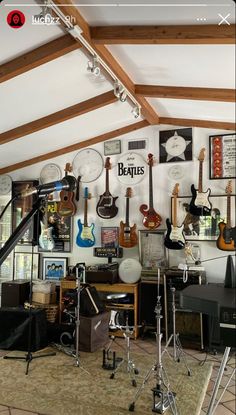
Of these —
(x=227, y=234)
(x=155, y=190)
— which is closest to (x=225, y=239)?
(x=227, y=234)

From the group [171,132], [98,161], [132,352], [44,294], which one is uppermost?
[171,132]

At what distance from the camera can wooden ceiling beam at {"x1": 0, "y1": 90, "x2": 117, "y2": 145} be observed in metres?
3.13

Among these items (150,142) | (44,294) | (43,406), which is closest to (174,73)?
(150,142)

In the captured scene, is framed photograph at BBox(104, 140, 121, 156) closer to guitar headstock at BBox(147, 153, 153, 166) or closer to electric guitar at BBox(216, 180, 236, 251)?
guitar headstock at BBox(147, 153, 153, 166)

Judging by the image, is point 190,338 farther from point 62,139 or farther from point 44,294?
point 62,139

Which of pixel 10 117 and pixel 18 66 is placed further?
pixel 10 117

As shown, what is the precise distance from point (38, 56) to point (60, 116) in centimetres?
100

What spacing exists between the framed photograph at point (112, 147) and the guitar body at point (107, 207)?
0.54 m

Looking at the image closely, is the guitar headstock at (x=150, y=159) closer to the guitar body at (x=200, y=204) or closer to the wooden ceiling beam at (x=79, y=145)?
the wooden ceiling beam at (x=79, y=145)

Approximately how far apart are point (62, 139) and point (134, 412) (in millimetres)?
2969

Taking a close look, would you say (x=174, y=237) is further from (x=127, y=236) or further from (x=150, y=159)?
(x=150, y=159)

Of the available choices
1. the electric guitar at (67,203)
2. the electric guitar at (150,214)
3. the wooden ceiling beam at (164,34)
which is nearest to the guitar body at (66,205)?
A: the electric guitar at (67,203)

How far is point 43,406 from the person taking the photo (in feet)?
7.08

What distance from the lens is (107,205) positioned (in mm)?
4059
